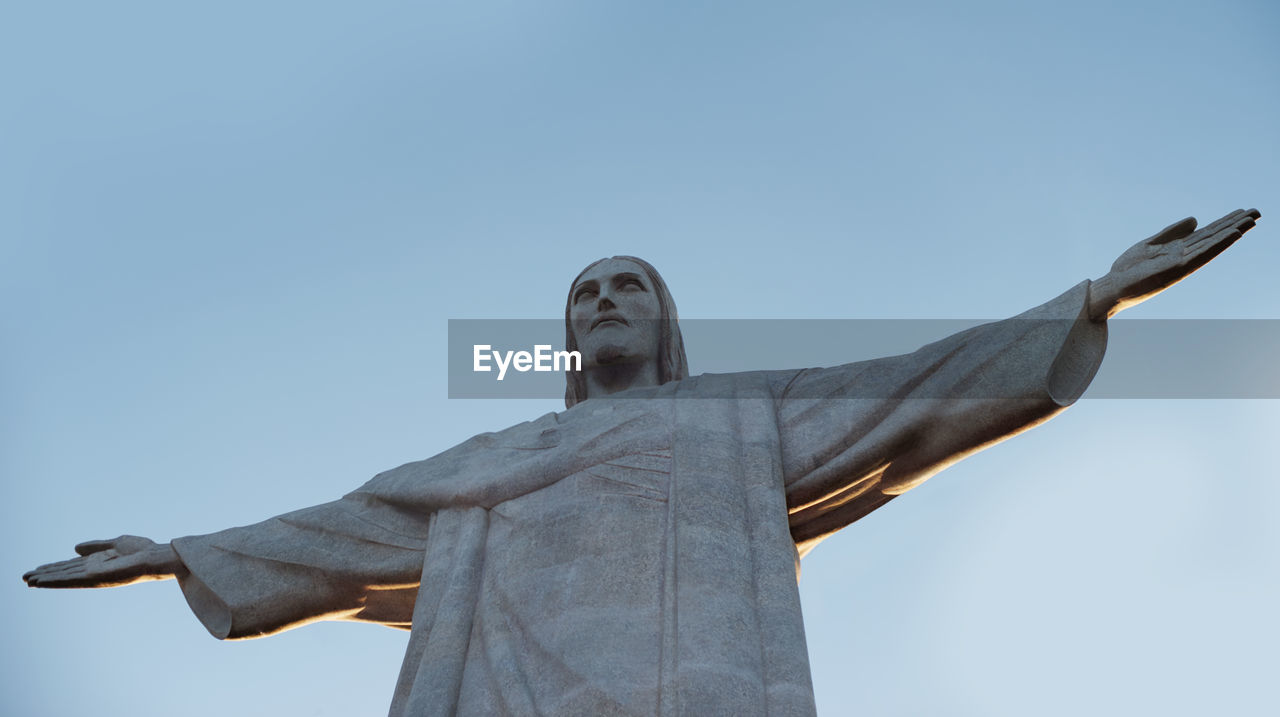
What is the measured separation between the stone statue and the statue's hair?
20 centimetres

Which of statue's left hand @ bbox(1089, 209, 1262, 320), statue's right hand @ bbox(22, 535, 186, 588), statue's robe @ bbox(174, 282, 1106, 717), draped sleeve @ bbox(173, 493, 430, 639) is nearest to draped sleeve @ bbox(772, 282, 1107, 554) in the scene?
statue's robe @ bbox(174, 282, 1106, 717)

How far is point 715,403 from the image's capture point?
10000 millimetres

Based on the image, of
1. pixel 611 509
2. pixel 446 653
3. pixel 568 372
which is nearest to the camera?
pixel 446 653

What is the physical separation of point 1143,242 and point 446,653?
5.22 m

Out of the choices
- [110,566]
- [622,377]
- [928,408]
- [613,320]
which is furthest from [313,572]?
[928,408]

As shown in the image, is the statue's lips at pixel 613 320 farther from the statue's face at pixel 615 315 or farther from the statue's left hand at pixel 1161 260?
the statue's left hand at pixel 1161 260

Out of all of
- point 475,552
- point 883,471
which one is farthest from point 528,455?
point 883,471

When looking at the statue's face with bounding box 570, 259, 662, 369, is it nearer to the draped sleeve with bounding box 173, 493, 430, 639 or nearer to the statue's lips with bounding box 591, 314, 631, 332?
the statue's lips with bounding box 591, 314, 631, 332

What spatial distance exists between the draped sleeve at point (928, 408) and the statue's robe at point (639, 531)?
0.01m

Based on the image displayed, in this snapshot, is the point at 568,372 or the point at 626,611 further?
the point at 568,372

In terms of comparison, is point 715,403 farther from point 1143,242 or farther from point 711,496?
point 1143,242

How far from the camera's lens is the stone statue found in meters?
8.17

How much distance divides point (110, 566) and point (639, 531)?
422 cm

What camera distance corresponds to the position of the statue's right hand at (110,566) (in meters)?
10.5
